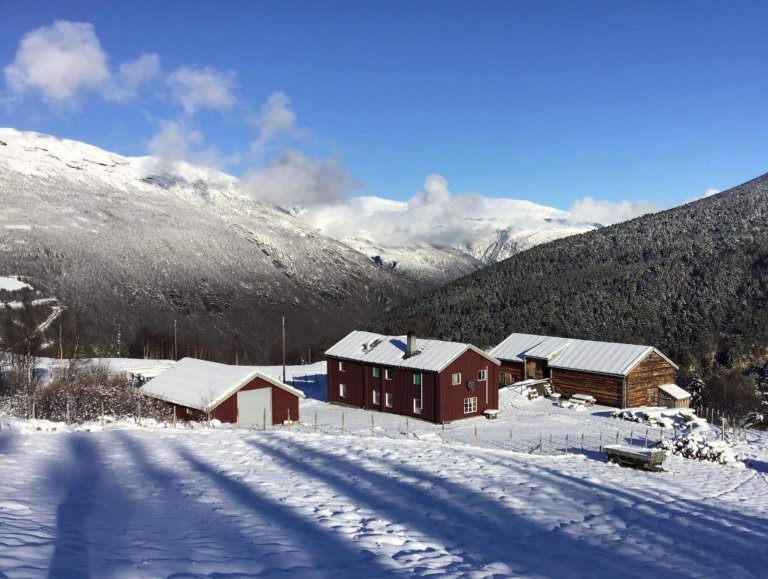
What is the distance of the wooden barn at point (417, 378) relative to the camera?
3744 centimetres

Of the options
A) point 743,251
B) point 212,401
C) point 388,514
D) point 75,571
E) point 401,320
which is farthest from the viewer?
point 401,320

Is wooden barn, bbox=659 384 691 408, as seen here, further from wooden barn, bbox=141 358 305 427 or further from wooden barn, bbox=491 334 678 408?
wooden barn, bbox=141 358 305 427

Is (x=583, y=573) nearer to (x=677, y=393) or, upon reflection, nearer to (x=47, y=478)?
(x=47, y=478)

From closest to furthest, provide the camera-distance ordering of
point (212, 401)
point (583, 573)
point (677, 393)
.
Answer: point (583, 573) → point (212, 401) → point (677, 393)

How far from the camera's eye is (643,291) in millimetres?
94312

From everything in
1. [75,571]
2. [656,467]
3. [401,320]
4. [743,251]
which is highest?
[743,251]

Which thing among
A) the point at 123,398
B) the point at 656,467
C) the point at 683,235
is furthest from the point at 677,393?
the point at 683,235

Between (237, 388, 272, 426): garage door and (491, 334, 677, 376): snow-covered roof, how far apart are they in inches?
907

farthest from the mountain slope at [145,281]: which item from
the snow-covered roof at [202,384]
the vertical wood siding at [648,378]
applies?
the vertical wood siding at [648,378]

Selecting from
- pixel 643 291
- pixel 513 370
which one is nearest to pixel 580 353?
pixel 513 370

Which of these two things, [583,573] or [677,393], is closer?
[583,573]

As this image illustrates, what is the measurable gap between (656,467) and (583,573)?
1286 cm

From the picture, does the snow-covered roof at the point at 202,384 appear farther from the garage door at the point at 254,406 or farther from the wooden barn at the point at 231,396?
the garage door at the point at 254,406

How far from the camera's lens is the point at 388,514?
39.2ft
